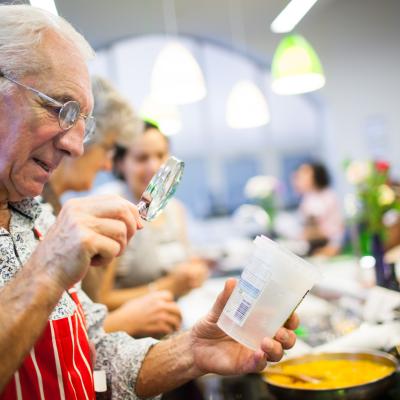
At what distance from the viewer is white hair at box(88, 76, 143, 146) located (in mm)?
2361

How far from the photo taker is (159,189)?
1.16 metres

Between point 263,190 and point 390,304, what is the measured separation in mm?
3945

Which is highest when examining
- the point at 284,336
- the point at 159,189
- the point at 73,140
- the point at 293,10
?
the point at 293,10

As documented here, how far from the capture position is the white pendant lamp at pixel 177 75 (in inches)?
165

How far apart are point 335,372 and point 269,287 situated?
60cm

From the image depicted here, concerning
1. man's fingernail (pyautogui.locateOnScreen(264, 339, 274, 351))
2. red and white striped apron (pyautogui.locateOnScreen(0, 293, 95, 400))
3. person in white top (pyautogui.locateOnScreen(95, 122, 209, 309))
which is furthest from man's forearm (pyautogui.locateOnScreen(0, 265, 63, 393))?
person in white top (pyautogui.locateOnScreen(95, 122, 209, 309))

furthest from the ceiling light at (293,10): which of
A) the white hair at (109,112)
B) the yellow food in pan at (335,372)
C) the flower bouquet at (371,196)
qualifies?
the yellow food in pan at (335,372)

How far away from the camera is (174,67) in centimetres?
418

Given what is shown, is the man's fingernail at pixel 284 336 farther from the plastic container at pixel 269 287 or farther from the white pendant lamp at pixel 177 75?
the white pendant lamp at pixel 177 75

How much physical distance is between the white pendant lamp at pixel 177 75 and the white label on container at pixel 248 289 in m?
3.19

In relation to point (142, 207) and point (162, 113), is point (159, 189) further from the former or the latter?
point (162, 113)

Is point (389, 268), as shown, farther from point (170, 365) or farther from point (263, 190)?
point (263, 190)

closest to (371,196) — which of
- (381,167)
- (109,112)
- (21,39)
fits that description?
(381,167)

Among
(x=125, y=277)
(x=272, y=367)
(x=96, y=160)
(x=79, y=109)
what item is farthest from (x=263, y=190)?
(x=79, y=109)
